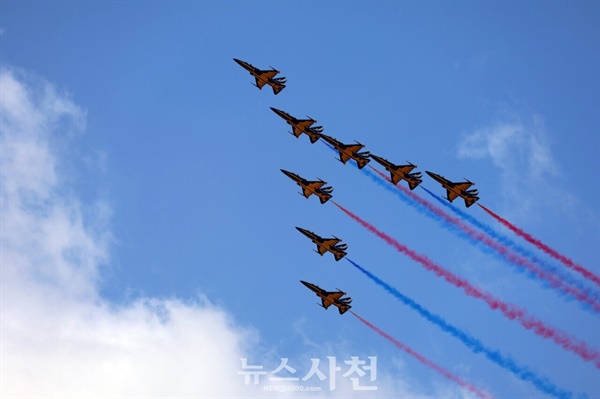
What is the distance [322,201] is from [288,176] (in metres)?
5.72

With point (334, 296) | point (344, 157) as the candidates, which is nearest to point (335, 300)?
point (334, 296)

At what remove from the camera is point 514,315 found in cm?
13250

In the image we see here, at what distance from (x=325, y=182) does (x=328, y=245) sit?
846 centimetres

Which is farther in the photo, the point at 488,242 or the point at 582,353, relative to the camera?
the point at 488,242

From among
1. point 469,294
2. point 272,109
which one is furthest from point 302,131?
point 469,294

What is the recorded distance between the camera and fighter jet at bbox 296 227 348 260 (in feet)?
449

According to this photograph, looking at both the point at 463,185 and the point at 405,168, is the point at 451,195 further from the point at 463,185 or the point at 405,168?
the point at 405,168

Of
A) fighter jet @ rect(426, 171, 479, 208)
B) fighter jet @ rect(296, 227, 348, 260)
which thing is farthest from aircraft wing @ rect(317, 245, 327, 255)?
fighter jet @ rect(426, 171, 479, 208)

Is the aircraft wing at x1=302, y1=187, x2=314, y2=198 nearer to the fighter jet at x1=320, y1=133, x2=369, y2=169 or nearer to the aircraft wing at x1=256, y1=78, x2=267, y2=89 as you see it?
the fighter jet at x1=320, y1=133, x2=369, y2=169

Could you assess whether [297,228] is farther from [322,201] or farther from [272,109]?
[272,109]

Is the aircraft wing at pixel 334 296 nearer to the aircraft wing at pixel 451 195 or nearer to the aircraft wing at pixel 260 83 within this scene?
the aircraft wing at pixel 451 195

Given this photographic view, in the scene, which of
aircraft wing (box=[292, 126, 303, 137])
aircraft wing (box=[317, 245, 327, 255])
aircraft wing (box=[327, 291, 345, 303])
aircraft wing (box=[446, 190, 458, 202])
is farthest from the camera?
aircraft wing (box=[292, 126, 303, 137])

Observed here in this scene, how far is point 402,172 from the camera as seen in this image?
135 m

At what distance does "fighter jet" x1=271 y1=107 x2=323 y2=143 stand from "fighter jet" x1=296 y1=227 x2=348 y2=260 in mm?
12802
